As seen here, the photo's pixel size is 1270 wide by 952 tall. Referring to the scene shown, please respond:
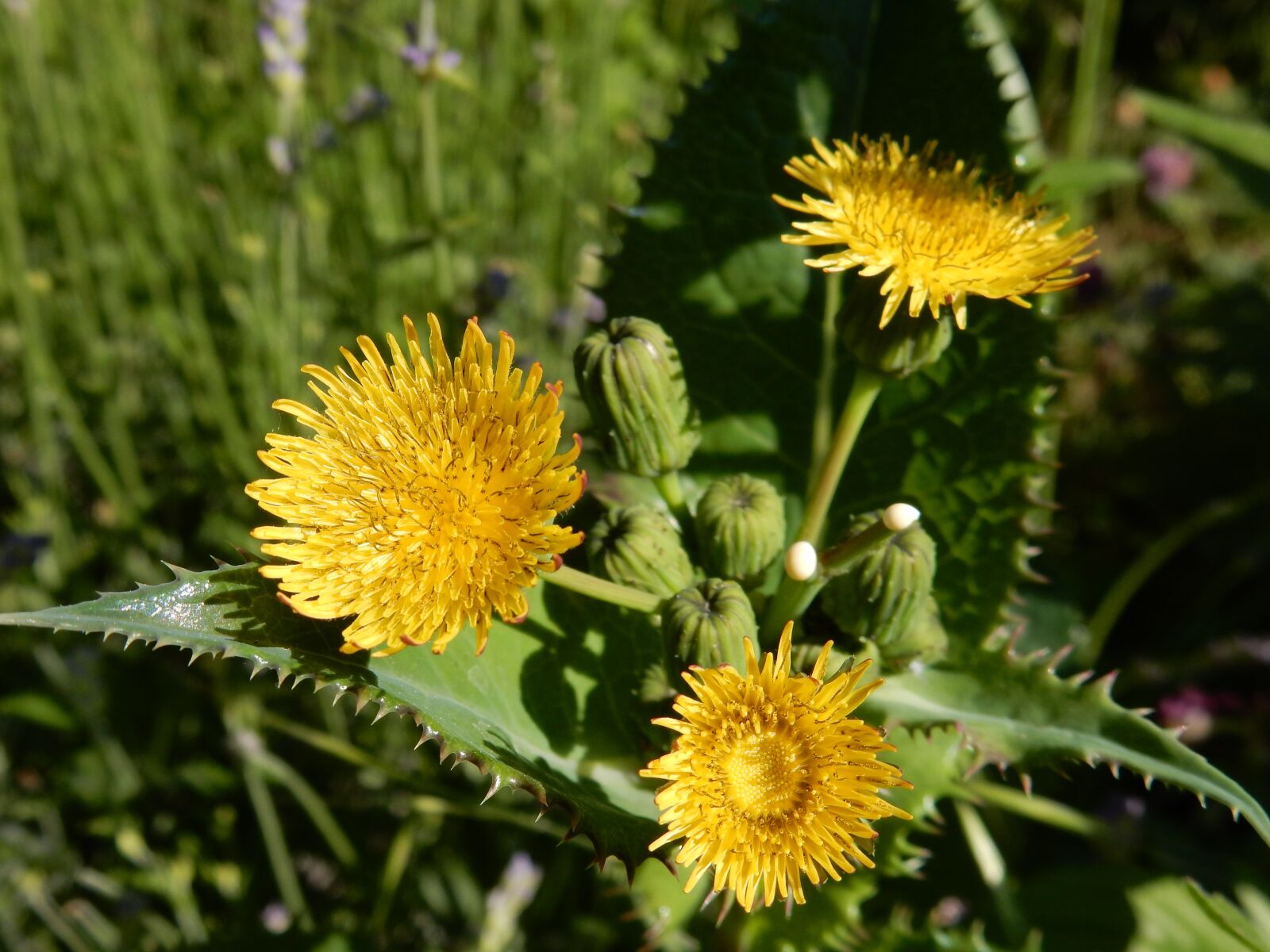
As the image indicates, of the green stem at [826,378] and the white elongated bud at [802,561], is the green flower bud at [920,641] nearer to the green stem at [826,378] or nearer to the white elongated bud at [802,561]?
the white elongated bud at [802,561]

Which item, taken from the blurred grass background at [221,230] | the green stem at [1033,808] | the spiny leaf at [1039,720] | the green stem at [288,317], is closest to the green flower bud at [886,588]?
the spiny leaf at [1039,720]

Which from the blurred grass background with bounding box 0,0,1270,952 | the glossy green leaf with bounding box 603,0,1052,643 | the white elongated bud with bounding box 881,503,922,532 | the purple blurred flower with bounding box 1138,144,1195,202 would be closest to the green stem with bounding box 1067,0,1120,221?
the blurred grass background with bounding box 0,0,1270,952

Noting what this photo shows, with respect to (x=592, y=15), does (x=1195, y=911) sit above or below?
below

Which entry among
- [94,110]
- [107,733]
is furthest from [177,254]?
[107,733]

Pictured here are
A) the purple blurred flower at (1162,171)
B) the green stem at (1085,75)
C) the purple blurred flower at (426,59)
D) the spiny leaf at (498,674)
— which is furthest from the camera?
the purple blurred flower at (1162,171)

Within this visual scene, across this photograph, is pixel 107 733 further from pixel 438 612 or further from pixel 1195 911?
pixel 1195 911
